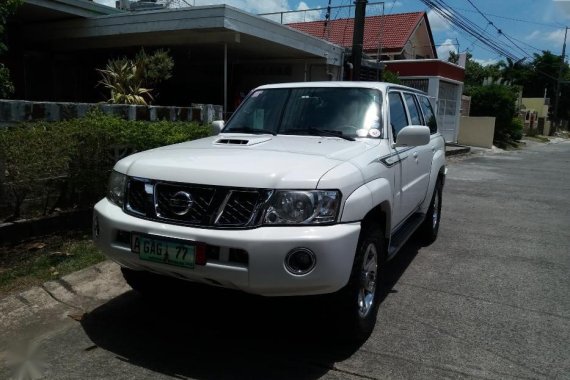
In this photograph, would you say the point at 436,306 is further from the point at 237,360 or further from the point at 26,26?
the point at 26,26

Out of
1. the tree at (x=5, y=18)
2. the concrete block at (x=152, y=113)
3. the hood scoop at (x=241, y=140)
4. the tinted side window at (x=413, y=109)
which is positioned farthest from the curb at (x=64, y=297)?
the tree at (x=5, y=18)

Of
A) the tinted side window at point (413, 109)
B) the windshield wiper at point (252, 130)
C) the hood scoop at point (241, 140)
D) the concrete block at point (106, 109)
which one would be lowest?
the hood scoop at point (241, 140)

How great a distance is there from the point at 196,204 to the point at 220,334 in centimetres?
107

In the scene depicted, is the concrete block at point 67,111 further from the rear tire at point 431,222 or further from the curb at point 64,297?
the rear tire at point 431,222

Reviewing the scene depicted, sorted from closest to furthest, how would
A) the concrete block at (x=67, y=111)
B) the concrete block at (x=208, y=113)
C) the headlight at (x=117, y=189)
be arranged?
the headlight at (x=117, y=189), the concrete block at (x=67, y=111), the concrete block at (x=208, y=113)

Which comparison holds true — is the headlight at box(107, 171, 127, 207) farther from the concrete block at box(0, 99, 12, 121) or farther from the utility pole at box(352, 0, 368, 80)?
the utility pole at box(352, 0, 368, 80)

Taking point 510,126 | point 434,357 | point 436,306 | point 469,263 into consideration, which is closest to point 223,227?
point 434,357

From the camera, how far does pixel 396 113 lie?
4594 millimetres

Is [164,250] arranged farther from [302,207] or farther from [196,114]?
[196,114]

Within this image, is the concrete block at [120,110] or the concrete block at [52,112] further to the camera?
the concrete block at [120,110]

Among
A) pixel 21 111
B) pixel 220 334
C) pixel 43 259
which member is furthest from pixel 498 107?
pixel 220 334

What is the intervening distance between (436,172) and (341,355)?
10.7ft

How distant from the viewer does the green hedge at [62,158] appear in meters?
4.70

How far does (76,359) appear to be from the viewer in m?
3.17
